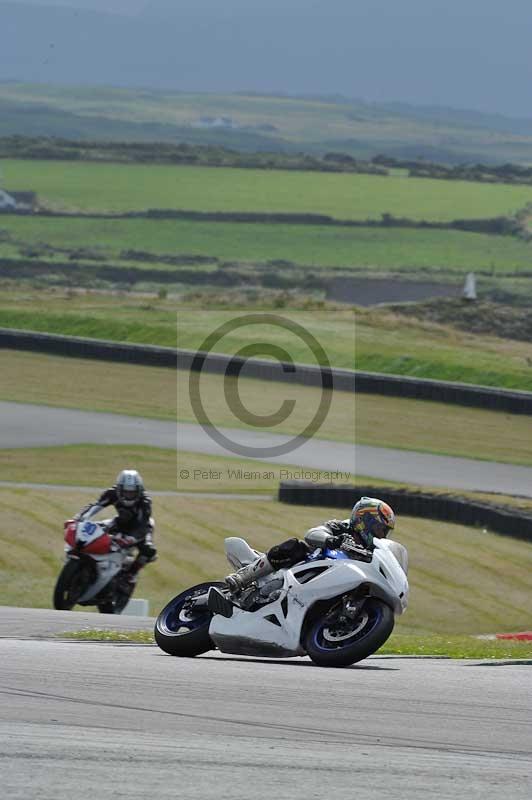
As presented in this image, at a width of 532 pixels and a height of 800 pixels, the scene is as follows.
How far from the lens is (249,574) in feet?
35.3

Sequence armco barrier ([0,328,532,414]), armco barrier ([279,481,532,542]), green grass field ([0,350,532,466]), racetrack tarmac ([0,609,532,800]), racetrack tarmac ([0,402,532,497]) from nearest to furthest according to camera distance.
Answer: racetrack tarmac ([0,609,532,800]), armco barrier ([279,481,532,542]), racetrack tarmac ([0,402,532,497]), green grass field ([0,350,532,466]), armco barrier ([0,328,532,414])

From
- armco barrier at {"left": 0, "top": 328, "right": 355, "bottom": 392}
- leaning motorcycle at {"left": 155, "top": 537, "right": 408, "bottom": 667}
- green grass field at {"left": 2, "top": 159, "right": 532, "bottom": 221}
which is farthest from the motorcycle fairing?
green grass field at {"left": 2, "top": 159, "right": 532, "bottom": 221}

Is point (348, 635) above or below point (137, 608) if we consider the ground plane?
above

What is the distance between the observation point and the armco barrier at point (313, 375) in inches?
1398

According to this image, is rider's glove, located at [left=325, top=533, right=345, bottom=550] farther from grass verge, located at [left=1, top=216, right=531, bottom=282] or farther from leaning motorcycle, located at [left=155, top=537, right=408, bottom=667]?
grass verge, located at [left=1, top=216, right=531, bottom=282]

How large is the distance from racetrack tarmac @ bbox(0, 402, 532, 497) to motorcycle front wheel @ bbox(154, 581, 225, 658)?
1708 centimetres

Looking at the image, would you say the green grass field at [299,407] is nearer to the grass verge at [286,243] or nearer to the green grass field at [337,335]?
the green grass field at [337,335]

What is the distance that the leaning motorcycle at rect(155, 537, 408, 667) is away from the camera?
10070 mm

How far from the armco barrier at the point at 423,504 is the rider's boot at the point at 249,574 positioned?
13583 mm

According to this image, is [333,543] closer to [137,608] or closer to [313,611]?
[313,611]

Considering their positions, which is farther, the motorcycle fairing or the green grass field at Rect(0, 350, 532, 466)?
the green grass field at Rect(0, 350, 532, 466)

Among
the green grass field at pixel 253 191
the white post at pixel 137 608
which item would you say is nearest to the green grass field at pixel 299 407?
the white post at pixel 137 608

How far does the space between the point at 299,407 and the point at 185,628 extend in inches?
936

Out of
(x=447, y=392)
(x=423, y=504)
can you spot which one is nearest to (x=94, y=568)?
(x=423, y=504)
